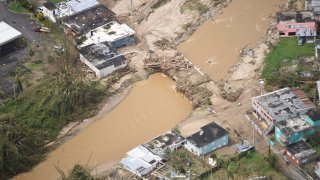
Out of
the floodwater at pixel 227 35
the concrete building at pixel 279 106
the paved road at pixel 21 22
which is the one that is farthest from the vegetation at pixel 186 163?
the paved road at pixel 21 22

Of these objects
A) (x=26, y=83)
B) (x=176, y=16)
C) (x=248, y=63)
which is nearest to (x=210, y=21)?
(x=176, y=16)

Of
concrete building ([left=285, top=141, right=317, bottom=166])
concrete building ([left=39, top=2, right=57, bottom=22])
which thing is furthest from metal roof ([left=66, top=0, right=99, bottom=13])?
concrete building ([left=285, top=141, right=317, bottom=166])

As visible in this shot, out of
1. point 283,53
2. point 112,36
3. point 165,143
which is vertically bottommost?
point 165,143

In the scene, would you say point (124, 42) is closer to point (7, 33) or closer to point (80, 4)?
point (80, 4)

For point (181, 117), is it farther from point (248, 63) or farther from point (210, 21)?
point (210, 21)

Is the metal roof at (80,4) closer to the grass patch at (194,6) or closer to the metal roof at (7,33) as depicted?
the metal roof at (7,33)

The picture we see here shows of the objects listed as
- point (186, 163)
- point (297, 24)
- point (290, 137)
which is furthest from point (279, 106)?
point (297, 24)

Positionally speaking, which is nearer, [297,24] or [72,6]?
[297,24]
